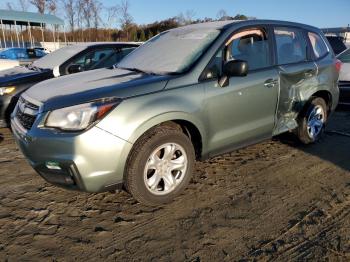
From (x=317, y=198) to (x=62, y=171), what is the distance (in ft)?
7.89

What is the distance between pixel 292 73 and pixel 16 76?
4260mm

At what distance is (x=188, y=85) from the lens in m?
3.49

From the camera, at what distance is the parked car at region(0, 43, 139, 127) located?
18.4 ft

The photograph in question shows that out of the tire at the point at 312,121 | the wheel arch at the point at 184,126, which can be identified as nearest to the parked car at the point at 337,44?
the tire at the point at 312,121

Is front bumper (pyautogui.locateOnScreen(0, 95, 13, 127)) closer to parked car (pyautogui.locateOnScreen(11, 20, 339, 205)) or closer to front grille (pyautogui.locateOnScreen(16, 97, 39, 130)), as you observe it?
parked car (pyautogui.locateOnScreen(11, 20, 339, 205))

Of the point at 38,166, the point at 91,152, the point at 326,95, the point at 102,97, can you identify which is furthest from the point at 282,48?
the point at 38,166

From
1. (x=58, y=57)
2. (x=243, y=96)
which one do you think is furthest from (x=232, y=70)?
(x=58, y=57)

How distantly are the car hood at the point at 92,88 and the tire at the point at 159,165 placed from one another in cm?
40

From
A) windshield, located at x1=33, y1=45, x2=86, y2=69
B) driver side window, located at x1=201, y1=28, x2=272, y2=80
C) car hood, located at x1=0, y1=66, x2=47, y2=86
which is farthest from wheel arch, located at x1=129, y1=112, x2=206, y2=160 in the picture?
windshield, located at x1=33, y1=45, x2=86, y2=69

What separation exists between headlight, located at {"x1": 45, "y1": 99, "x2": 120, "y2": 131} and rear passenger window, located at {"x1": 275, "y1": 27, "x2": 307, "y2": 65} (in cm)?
239

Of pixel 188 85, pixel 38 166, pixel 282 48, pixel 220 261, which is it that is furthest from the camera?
pixel 282 48

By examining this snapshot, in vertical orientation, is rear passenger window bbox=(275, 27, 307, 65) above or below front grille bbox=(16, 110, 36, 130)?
above

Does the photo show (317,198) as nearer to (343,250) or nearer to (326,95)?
(343,250)

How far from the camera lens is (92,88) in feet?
10.8
